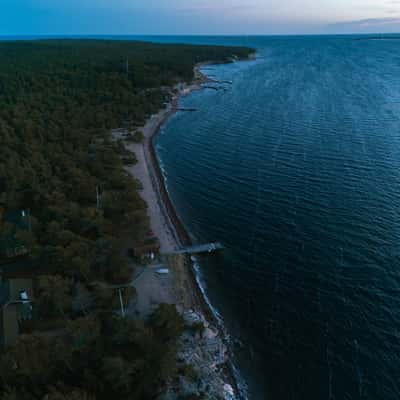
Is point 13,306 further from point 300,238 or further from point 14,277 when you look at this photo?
point 300,238

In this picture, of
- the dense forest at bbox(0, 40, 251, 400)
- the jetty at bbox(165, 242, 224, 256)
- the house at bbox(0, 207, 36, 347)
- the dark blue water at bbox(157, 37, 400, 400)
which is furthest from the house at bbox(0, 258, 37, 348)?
the dark blue water at bbox(157, 37, 400, 400)

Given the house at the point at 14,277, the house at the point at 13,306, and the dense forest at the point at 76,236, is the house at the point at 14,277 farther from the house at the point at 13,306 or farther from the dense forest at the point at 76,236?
the dense forest at the point at 76,236

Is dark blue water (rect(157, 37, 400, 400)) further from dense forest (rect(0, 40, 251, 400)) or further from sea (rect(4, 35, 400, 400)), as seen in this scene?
dense forest (rect(0, 40, 251, 400))

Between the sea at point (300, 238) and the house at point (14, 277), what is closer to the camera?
the sea at point (300, 238)

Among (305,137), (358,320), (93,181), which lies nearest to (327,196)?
(358,320)

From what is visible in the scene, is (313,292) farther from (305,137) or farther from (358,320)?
(305,137)

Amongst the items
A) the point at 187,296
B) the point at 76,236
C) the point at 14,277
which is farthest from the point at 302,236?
the point at 14,277

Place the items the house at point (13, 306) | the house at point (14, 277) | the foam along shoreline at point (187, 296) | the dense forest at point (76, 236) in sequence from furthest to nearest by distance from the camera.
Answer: the house at point (14, 277), the house at point (13, 306), the foam along shoreline at point (187, 296), the dense forest at point (76, 236)

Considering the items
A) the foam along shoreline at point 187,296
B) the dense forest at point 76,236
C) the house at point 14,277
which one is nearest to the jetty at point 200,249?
the foam along shoreline at point 187,296
